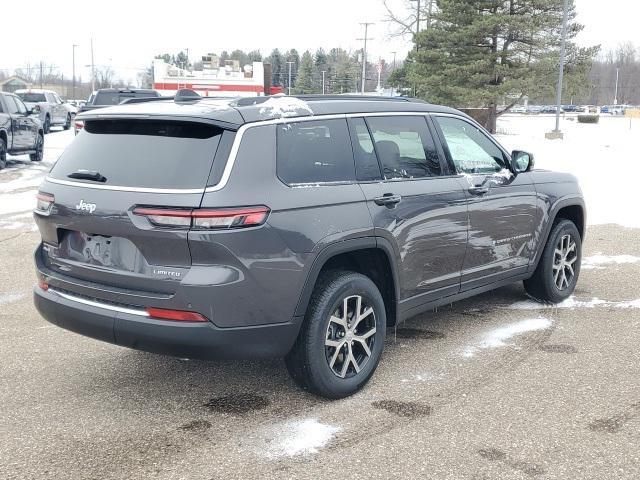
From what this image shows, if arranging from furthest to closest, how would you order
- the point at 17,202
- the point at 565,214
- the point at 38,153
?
the point at 38,153 < the point at 17,202 < the point at 565,214

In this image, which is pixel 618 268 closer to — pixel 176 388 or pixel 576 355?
pixel 576 355

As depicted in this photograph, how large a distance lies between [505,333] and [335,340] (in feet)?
6.03

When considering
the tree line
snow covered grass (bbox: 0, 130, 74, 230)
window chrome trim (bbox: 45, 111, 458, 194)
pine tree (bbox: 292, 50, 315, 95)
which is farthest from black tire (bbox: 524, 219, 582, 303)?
pine tree (bbox: 292, 50, 315, 95)

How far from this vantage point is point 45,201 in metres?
4.01

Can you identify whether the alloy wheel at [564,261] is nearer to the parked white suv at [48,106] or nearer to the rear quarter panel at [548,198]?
the rear quarter panel at [548,198]

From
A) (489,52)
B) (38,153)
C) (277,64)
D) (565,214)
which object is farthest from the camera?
(277,64)

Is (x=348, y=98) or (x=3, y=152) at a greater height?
(x=348, y=98)

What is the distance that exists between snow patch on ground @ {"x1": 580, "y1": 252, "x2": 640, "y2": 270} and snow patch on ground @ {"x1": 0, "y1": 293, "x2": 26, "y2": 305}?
5.73 meters

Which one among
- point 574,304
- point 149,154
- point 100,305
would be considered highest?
point 149,154

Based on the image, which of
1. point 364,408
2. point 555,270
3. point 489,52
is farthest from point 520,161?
point 489,52

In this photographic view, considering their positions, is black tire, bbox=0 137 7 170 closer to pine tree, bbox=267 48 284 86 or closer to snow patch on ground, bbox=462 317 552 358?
snow patch on ground, bbox=462 317 552 358

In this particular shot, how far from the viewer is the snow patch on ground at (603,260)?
25.2 ft

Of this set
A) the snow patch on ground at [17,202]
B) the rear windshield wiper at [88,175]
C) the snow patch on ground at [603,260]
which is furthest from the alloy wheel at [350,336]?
the snow patch on ground at [17,202]

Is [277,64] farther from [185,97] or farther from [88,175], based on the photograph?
[88,175]
